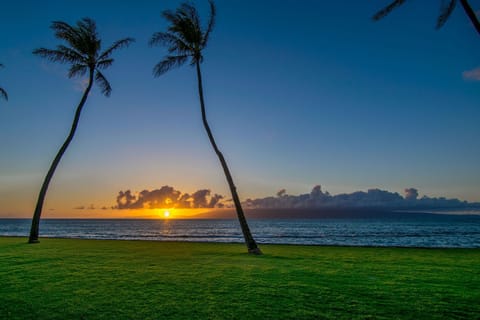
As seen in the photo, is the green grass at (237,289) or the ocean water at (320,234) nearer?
the green grass at (237,289)

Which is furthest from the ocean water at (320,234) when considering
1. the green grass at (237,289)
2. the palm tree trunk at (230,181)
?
the green grass at (237,289)

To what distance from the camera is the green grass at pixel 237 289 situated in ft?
17.6

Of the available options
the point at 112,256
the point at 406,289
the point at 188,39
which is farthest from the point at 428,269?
the point at 188,39

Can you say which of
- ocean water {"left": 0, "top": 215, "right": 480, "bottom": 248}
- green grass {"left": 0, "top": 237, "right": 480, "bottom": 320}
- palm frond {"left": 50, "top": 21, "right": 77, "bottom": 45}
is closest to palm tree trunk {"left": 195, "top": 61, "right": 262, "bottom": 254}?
green grass {"left": 0, "top": 237, "right": 480, "bottom": 320}

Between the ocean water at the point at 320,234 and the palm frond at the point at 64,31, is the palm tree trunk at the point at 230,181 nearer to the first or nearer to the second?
the palm frond at the point at 64,31

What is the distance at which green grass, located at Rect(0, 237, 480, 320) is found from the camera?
5367 mm

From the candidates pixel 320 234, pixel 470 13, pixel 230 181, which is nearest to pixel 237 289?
pixel 230 181

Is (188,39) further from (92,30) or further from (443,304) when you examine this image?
(443,304)

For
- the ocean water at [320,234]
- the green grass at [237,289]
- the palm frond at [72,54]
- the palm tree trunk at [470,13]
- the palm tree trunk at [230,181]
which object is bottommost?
the ocean water at [320,234]

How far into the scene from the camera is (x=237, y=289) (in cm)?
695

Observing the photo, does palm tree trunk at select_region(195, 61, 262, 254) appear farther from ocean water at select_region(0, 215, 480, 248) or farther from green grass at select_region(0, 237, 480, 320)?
ocean water at select_region(0, 215, 480, 248)

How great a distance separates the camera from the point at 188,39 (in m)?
16.6

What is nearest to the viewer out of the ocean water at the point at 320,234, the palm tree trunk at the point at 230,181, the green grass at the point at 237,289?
the green grass at the point at 237,289

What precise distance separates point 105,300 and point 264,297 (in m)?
3.07
